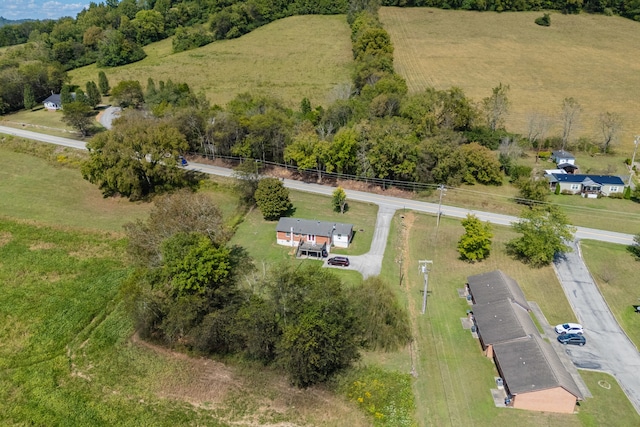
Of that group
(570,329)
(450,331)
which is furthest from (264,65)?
(570,329)

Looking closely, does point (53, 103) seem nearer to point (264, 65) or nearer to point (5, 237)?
point (264, 65)

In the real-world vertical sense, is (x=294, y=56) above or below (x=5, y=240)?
above

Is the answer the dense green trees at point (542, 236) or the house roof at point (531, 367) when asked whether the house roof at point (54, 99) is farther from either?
the house roof at point (531, 367)

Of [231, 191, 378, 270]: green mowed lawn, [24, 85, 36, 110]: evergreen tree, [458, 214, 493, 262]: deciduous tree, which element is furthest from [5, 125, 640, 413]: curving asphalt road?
[24, 85, 36, 110]: evergreen tree

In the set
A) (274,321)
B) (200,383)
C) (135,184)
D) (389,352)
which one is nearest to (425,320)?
(389,352)

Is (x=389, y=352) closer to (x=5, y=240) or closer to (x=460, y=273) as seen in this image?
(x=460, y=273)
